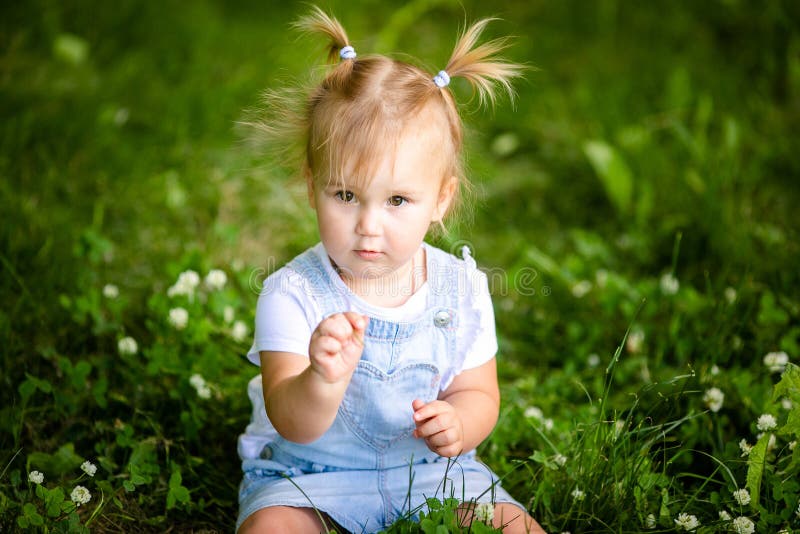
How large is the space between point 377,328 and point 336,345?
0.32m

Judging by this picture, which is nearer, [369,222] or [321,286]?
[369,222]

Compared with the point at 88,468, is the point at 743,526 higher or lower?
higher

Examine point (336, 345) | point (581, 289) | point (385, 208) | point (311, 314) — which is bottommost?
point (581, 289)

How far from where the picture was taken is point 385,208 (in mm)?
1709

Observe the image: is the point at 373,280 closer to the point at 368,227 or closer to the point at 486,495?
the point at 368,227

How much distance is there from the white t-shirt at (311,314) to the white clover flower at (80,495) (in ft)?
1.45

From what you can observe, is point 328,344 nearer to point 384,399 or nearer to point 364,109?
point 384,399

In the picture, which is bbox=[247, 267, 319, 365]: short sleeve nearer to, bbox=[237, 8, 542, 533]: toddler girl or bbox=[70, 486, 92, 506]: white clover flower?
bbox=[237, 8, 542, 533]: toddler girl

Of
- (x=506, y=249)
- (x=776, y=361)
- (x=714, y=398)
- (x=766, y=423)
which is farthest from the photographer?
(x=506, y=249)

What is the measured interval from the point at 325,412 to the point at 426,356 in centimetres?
35

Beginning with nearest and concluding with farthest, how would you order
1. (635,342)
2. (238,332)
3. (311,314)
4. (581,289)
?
1. (311,314)
2. (238,332)
3. (635,342)
4. (581,289)

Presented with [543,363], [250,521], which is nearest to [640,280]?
[543,363]

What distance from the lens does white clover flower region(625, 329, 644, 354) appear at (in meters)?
2.57

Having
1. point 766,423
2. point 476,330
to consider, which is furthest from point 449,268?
point 766,423
